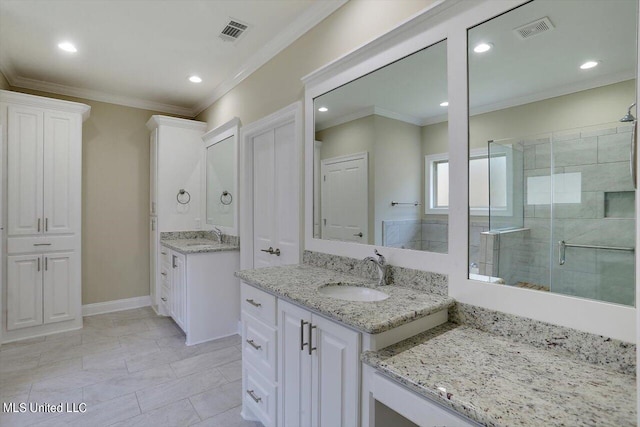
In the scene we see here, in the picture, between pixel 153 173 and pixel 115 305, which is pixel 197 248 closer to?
pixel 153 173

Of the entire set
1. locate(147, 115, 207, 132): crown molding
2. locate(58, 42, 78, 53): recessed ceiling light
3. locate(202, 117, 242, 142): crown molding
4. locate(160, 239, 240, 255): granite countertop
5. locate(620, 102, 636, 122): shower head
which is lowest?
locate(160, 239, 240, 255): granite countertop

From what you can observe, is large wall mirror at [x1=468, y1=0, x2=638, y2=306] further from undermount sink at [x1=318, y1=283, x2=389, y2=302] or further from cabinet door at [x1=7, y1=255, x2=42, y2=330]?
cabinet door at [x1=7, y1=255, x2=42, y2=330]

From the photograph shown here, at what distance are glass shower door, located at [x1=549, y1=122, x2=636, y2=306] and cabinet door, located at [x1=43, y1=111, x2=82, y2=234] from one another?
4261 millimetres

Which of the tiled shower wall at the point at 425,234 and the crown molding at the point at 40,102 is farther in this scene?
the crown molding at the point at 40,102

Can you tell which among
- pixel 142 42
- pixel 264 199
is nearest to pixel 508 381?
pixel 264 199

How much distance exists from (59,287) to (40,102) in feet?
6.46

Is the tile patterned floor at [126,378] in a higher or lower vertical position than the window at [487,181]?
lower

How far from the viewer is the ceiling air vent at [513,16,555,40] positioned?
1203 millimetres

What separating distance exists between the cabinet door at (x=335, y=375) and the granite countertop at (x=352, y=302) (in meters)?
0.07

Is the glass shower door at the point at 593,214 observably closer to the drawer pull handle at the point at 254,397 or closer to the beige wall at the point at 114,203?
the drawer pull handle at the point at 254,397

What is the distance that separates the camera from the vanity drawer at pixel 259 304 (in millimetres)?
1686

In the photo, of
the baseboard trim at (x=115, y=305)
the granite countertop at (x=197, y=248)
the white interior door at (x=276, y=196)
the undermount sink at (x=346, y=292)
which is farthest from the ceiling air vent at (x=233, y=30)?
the baseboard trim at (x=115, y=305)

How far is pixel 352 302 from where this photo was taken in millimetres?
1376

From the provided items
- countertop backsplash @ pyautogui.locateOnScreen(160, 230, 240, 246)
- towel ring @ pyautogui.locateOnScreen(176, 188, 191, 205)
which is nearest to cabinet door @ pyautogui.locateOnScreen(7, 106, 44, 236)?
countertop backsplash @ pyautogui.locateOnScreen(160, 230, 240, 246)
